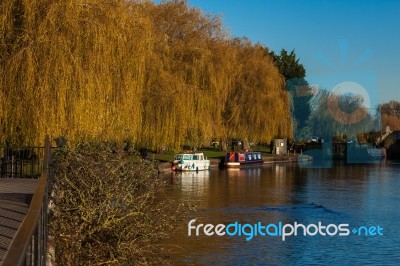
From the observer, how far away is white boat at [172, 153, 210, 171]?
5138cm

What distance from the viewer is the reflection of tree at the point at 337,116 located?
9119 cm

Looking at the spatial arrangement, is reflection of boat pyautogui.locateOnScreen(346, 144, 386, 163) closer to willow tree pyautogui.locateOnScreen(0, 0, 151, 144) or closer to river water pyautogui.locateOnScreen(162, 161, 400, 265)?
river water pyautogui.locateOnScreen(162, 161, 400, 265)

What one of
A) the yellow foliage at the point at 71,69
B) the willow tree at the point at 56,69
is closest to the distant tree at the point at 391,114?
the yellow foliage at the point at 71,69

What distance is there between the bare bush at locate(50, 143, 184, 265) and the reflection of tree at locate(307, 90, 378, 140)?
7418 cm

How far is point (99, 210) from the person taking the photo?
12.3 meters

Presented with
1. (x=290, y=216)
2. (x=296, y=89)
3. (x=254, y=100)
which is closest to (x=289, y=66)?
(x=296, y=89)

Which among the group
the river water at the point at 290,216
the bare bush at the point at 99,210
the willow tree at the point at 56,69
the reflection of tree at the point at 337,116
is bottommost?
the river water at the point at 290,216

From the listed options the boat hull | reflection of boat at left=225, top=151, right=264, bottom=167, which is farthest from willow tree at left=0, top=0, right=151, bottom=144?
reflection of boat at left=225, top=151, right=264, bottom=167

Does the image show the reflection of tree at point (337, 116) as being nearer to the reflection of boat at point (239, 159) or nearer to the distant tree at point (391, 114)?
the distant tree at point (391, 114)

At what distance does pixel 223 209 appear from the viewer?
27297 millimetres

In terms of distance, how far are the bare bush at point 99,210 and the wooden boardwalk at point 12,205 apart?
28.9 inches

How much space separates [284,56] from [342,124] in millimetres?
18081

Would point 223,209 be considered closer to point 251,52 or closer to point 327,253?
point 327,253

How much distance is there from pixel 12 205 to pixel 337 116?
8973 centimetres
